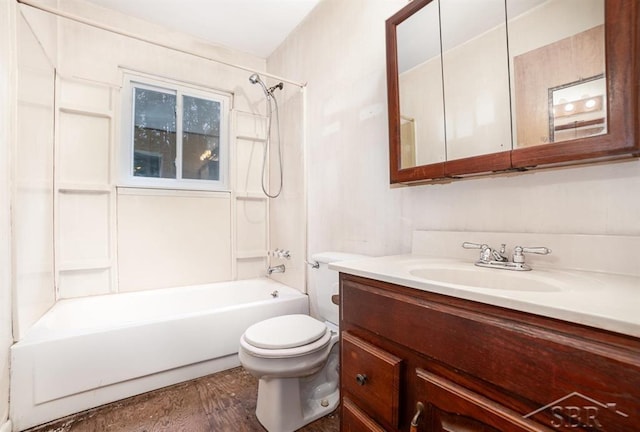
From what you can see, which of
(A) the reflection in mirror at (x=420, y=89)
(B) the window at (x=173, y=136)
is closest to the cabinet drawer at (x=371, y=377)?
(A) the reflection in mirror at (x=420, y=89)

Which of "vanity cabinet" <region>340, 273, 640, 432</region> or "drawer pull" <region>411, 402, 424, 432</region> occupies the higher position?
"vanity cabinet" <region>340, 273, 640, 432</region>

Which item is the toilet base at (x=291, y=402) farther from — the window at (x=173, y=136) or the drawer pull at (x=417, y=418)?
the window at (x=173, y=136)

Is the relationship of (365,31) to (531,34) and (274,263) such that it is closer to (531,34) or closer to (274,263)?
(531,34)

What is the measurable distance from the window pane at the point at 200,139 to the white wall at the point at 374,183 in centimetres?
80

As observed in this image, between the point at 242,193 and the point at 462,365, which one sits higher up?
the point at 242,193

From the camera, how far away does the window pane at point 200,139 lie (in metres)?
2.50

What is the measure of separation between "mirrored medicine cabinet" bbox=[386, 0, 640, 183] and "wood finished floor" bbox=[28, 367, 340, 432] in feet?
4.62

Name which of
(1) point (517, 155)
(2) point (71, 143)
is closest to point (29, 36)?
(2) point (71, 143)

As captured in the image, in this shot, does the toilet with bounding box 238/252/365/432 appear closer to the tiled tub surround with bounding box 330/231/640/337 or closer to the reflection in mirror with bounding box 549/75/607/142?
the tiled tub surround with bounding box 330/231/640/337

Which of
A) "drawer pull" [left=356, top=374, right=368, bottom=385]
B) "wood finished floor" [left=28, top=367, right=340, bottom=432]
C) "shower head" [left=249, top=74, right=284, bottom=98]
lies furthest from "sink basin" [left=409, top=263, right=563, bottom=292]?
"shower head" [left=249, top=74, right=284, bottom=98]

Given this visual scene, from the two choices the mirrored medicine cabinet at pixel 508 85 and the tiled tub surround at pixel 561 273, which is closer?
the tiled tub surround at pixel 561 273

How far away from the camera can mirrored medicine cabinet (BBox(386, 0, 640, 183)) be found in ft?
2.39

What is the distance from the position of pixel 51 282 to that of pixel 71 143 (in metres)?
0.97

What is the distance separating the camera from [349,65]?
174 cm
